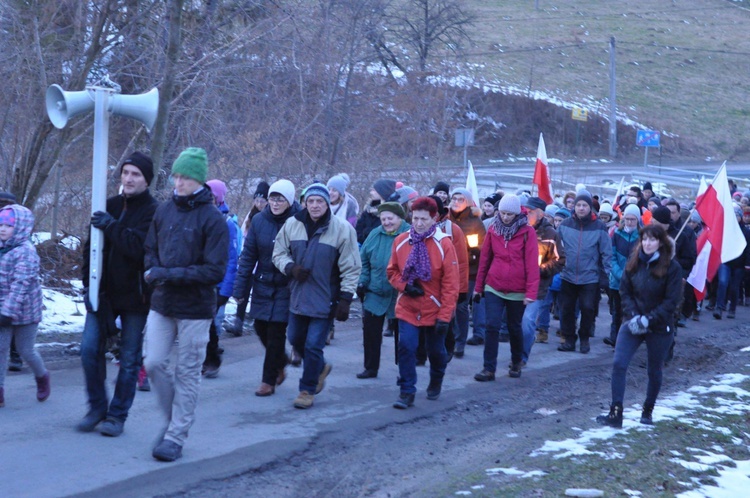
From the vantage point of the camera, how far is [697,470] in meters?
7.28

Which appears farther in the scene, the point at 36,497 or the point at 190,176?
the point at 190,176

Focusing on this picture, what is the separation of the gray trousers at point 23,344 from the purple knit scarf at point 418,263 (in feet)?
10.7

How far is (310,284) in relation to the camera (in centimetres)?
838

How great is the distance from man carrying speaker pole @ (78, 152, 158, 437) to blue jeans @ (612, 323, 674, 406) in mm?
4130

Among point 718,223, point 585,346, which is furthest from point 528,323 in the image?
point 718,223

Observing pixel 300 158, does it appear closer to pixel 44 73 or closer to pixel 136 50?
pixel 136 50

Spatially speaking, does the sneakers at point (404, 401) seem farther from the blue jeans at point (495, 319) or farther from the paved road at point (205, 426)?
the blue jeans at point (495, 319)

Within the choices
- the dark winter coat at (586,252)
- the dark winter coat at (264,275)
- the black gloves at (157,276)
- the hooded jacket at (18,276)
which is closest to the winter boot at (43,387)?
the hooded jacket at (18,276)

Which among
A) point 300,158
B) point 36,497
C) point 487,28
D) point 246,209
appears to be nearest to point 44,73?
point 246,209

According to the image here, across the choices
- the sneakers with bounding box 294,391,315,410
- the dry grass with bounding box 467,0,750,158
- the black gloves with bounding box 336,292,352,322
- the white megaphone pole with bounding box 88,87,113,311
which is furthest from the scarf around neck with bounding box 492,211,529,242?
the dry grass with bounding box 467,0,750,158

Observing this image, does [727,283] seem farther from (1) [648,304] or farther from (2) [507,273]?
(1) [648,304]

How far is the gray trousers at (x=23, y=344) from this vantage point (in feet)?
25.2

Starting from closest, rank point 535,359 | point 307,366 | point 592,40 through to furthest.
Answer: point 307,366, point 535,359, point 592,40

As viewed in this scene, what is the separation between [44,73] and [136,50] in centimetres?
227
